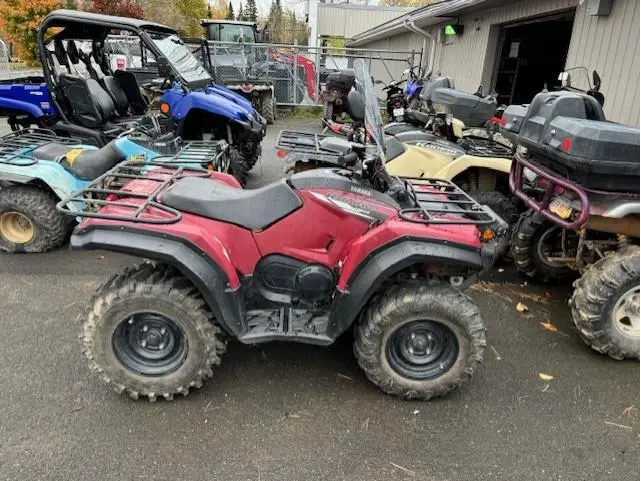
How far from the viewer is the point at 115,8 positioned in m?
26.6

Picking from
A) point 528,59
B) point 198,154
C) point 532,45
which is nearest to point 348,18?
point 532,45

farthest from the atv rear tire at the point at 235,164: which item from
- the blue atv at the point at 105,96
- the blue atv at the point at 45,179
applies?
the blue atv at the point at 45,179

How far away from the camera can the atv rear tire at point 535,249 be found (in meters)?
4.31

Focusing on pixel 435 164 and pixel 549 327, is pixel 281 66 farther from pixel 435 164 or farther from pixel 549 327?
pixel 549 327

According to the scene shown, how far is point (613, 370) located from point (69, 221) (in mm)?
4808

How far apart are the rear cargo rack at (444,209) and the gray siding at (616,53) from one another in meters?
3.58

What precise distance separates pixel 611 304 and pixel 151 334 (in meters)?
2.92

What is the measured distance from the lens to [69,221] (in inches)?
193

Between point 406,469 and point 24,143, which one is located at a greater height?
point 24,143

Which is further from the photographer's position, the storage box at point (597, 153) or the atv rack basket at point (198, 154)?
the atv rack basket at point (198, 154)

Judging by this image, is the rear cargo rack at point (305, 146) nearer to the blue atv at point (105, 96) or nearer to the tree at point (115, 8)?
the blue atv at point (105, 96)

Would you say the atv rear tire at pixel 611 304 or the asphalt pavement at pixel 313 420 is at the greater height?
the atv rear tire at pixel 611 304

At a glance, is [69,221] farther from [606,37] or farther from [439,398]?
[606,37]

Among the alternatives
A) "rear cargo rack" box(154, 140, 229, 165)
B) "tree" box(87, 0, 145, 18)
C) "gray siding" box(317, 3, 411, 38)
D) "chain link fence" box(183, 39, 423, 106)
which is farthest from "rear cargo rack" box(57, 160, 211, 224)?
"gray siding" box(317, 3, 411, 38)
